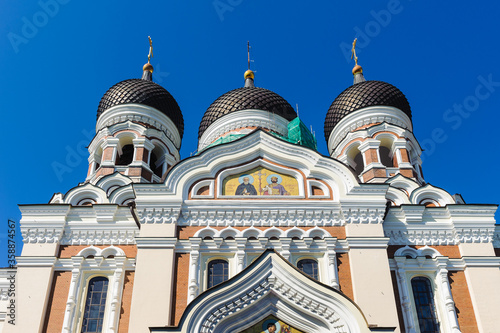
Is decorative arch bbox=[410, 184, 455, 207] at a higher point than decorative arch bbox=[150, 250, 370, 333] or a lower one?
higher

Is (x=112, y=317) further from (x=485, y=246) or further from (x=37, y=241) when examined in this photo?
(x=485, y=246)

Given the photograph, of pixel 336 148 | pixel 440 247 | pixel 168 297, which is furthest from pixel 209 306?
pixel 336 148

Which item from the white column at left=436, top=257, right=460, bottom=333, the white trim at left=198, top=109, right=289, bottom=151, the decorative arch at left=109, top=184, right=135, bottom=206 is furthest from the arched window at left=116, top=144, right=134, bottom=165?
the white column at left=436, top=257, right=460, bottom=333

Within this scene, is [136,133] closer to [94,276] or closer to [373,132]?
[94,276]

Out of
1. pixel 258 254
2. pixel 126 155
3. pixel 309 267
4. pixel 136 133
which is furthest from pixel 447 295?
pixel 126 155

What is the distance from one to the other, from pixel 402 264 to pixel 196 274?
400cm

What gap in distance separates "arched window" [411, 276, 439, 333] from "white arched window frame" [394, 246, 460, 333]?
77 mm

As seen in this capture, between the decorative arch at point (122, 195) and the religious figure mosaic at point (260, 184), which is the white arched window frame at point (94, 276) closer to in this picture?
the decorative arch at point (122, 195)

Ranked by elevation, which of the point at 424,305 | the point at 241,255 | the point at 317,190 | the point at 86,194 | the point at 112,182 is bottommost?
the point at 424,305

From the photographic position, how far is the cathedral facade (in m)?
10.2

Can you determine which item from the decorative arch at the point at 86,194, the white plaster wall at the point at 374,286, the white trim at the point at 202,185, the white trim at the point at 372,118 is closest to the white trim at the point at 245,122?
the white trim at the point at 372,118

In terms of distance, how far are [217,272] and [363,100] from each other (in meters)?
8.96

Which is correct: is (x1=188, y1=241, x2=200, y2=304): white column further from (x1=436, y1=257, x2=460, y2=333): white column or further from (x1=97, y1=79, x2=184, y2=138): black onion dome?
(x1=97, y1=79, x2=184, y2=138): black onion dome

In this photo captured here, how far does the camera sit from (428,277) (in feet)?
38.5
